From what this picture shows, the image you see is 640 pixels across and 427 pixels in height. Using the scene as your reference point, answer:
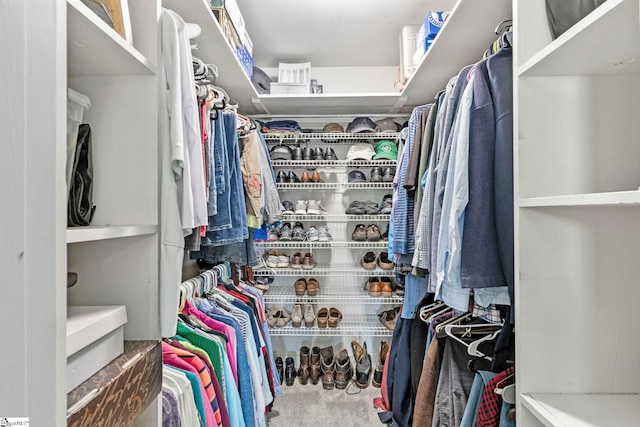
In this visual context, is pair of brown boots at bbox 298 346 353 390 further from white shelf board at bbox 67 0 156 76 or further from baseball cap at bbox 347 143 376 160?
white shelf board at bbox 67 0 156 76

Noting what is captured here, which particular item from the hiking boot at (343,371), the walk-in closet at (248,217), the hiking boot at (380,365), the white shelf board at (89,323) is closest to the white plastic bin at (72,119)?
the walk-in closet at (248,217)

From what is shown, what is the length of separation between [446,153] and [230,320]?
3.48ft

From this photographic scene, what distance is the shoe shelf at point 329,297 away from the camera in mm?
2326

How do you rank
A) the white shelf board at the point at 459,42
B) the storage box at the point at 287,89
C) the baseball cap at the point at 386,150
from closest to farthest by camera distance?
the white shelf board at the point at 459,42 → the storage box at the point at 287,89 → the baseball cap at the point at 386,150

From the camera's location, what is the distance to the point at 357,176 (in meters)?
2.37

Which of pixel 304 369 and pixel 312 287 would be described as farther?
pixel 312 287

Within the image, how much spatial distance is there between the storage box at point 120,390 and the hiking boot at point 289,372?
1.65 meters

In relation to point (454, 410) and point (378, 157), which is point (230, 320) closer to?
point (454, 410)

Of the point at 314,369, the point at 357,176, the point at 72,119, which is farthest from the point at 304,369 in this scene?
the point at 72,119

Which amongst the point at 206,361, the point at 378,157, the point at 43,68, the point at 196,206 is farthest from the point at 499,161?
the point at 378,157

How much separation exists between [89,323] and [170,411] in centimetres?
41

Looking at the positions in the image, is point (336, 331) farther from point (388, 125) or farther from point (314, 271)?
point (388, 125)

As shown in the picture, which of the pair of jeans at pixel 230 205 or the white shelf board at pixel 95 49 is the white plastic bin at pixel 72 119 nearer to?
the white shelf board at pixel 95 49

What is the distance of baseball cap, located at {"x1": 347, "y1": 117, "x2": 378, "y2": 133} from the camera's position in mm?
2299
